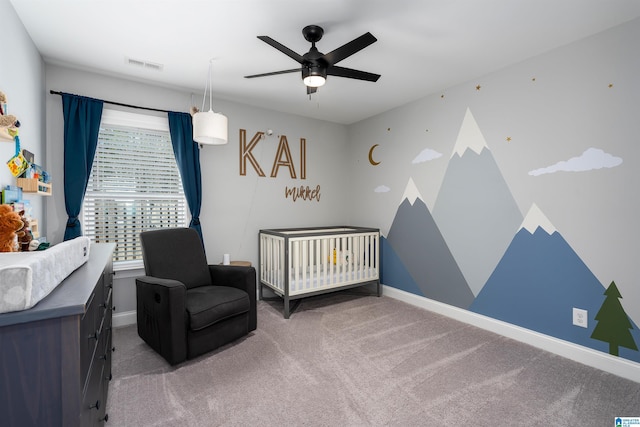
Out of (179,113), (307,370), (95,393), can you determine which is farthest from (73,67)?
(307,370)

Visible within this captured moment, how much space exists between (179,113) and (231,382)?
2.55 meters

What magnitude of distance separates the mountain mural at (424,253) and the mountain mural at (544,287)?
0.30m

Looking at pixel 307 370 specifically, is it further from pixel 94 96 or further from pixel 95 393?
pixel 94 96

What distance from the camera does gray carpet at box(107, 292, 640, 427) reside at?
1.64 meters

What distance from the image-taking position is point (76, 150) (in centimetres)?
262

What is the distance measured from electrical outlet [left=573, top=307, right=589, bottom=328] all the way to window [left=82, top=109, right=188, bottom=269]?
11.7ft

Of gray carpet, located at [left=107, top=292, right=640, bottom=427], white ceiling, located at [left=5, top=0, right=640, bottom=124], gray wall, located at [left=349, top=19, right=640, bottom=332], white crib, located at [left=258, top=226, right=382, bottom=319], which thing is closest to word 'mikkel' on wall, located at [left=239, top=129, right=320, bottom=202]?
white crib, located at [left=258, top=226, right=382, bottom=319]

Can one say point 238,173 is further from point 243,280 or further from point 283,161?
point 243,280

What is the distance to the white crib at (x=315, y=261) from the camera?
124 inches

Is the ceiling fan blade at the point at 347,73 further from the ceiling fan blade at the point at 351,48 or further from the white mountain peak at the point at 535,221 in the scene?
the white mountain peak at the point at 535,221

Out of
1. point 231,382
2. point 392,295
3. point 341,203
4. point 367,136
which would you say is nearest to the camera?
point 231,382

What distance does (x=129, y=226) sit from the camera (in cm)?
296

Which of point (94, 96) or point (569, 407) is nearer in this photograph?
point (569, 407)

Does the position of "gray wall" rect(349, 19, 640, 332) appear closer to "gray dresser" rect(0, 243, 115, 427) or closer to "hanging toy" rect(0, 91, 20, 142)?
"gray dresser" rect(0, 243, 115, 427)
